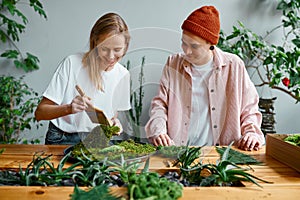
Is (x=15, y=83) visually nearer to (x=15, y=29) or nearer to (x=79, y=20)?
(x=15, y=29)

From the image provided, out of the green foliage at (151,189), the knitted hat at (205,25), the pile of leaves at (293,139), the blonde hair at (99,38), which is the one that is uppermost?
the knitted hat at (205,25)

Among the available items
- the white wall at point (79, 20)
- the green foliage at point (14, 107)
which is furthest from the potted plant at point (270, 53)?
the green foliage at point (14, 107)

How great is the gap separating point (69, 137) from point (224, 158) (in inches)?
42.1

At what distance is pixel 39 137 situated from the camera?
3.59 meters

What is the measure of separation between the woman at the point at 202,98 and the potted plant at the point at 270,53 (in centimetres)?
114

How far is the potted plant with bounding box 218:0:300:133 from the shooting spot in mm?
3139

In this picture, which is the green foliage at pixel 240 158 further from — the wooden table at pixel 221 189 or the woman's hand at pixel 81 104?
the woman's hand at pixel 81 104

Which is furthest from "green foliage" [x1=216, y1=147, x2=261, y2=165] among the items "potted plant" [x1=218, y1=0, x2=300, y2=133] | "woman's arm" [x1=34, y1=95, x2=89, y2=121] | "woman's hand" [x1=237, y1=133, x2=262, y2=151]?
"potted plant" [x1=218, y1=0, x2=300, y2=133]

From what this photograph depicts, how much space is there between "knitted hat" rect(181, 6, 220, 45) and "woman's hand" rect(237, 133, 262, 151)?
0.47m

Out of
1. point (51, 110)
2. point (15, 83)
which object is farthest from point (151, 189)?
point (15, 83)

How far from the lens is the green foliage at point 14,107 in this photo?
10.6ft

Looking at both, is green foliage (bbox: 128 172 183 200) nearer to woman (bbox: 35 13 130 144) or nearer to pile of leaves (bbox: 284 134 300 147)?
woman (bbox: 35 13 130 144)

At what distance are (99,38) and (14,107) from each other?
7.29 feet

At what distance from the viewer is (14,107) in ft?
11.5
